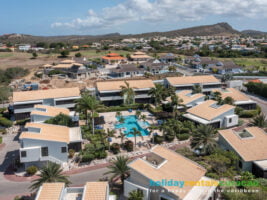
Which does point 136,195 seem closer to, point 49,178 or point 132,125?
point 49,178

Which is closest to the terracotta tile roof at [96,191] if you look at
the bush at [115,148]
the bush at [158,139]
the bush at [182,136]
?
the bush at [115,148]

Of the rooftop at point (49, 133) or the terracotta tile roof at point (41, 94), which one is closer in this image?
the rooftop at point (49, 133)

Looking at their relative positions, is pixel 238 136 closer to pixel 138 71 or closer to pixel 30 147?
pixel 30 147

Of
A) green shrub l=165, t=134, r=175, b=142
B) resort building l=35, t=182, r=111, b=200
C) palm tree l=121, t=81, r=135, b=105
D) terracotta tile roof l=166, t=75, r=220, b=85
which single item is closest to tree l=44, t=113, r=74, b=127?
green shrub l=165, t=134, r=175, b=142

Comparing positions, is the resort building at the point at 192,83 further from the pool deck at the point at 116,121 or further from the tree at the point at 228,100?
the pool deck at the point at 116,121

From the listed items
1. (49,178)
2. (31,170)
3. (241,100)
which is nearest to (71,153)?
(31,170)

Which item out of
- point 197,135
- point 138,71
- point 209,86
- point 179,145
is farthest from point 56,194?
point 138,71

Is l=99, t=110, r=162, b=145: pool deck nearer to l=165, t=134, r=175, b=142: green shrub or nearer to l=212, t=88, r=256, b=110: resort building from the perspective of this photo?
l=165, t=134, r=175, b=142: green shrub
